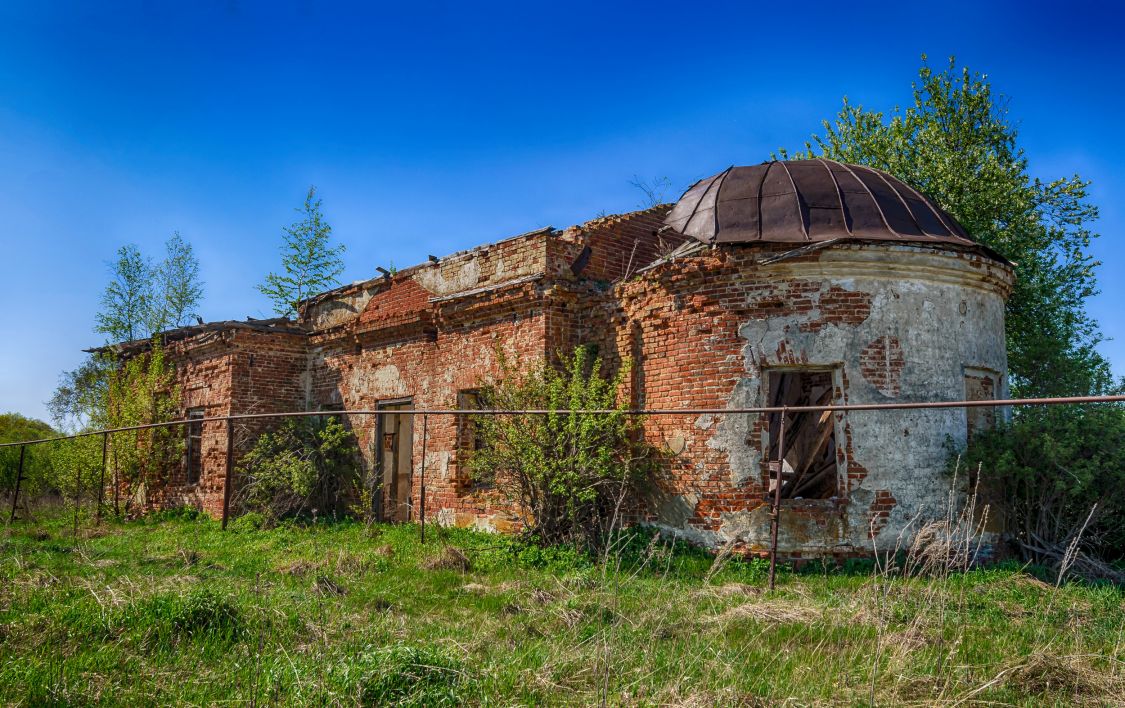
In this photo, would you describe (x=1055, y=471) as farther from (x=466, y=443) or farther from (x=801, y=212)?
(x=466, y=443)

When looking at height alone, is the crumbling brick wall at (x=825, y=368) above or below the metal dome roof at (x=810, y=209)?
below

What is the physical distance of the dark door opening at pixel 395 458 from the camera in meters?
13.4

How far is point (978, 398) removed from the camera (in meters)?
9.64

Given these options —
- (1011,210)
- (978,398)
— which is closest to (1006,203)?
(1011,210)

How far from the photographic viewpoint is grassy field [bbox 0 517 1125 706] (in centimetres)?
417

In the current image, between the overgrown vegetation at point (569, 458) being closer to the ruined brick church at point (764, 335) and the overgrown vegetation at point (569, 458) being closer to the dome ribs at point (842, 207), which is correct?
the ruined brick church at point (764, 335)

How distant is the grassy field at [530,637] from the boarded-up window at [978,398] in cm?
206

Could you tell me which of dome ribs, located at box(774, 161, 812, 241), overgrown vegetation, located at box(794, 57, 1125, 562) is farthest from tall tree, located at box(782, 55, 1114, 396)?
dome ribs, located at box(774, 161, 812, 241)

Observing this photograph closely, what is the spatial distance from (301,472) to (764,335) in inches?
331

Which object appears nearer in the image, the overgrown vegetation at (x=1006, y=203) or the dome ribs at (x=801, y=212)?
the dome ribs at (x=801, y=212)

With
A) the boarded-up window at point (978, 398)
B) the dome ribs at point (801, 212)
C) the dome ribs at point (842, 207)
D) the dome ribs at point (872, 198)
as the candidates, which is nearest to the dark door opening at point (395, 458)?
the dome ribs at point (801, 212)

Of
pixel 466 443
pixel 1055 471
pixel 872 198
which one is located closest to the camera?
pixel 1055 471

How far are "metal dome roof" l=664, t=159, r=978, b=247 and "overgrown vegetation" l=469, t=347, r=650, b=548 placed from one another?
229 cm

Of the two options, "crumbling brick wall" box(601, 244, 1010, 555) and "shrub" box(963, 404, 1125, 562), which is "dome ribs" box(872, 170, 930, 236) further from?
"shrub" box(963, 404, 1125, 562)
